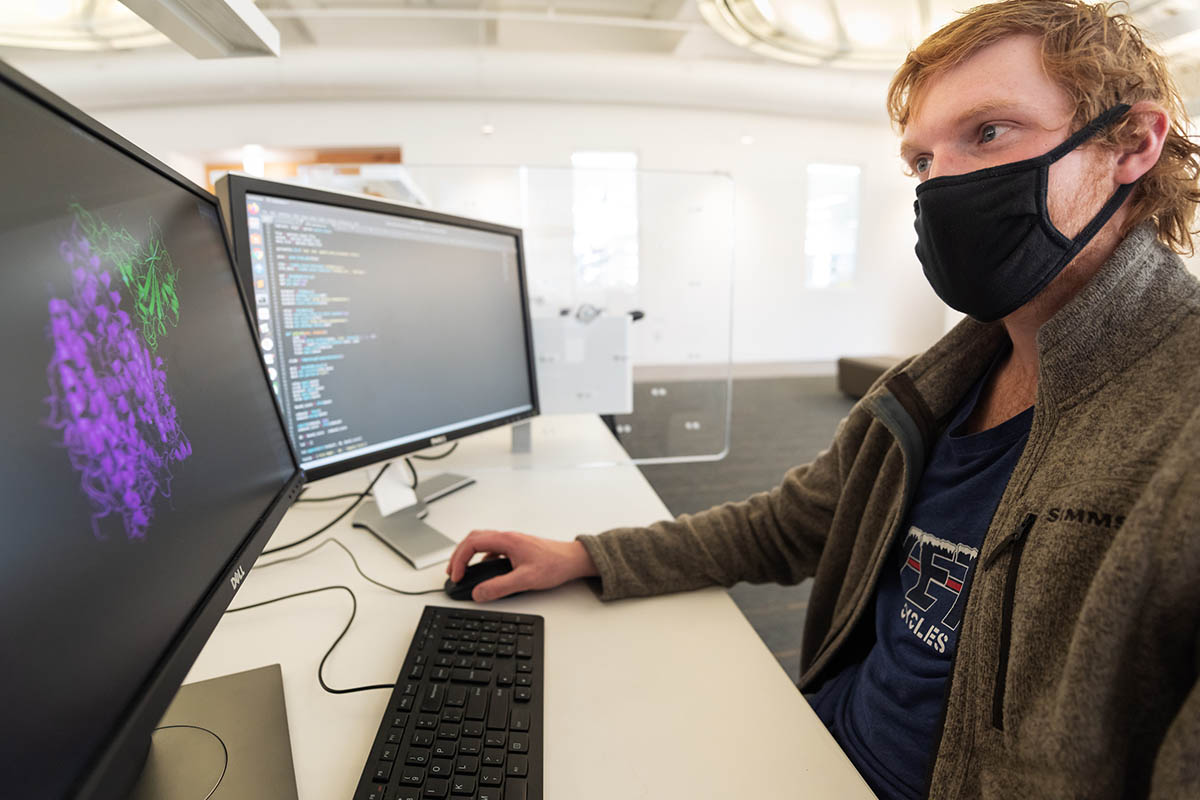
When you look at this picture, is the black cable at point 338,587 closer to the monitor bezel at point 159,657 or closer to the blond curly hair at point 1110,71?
the monitor bezel at point 159,657

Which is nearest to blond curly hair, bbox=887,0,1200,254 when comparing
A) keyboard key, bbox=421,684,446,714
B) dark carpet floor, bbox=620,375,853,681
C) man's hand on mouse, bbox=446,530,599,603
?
man's hand on mouse, bbox=446,530,599,603

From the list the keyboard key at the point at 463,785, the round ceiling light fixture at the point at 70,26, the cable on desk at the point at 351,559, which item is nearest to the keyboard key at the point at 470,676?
the keyboard key at the point at 463,785

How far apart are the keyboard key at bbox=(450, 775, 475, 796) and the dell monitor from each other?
41cm

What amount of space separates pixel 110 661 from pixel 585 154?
6.00 metres

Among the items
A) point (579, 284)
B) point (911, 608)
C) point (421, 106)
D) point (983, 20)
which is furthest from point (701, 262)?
point (421, 106)

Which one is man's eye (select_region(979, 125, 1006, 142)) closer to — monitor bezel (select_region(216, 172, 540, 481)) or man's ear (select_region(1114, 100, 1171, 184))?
man's ear (select_region(1114, 100, 1171, 184))

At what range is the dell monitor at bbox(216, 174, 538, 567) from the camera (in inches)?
29.3

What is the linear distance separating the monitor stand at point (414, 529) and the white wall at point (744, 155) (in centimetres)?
449

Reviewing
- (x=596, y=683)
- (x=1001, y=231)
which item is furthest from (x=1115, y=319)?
(x=596, y=683)

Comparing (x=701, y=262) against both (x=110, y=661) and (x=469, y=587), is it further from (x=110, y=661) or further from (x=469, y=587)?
(x=110, y=661)

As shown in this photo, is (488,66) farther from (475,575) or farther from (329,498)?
(475,575)

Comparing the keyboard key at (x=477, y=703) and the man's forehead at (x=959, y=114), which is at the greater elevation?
the man's forehead at (x=959, y=114)

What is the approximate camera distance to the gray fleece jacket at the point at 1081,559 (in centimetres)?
37

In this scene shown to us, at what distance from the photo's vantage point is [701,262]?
1951mm
